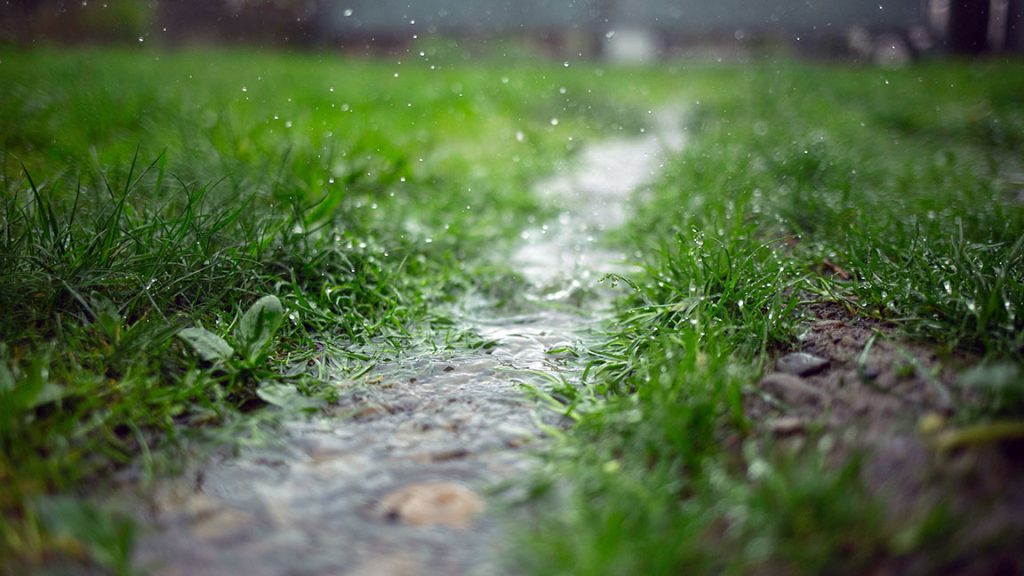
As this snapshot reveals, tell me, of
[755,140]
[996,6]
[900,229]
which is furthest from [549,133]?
[996,6]

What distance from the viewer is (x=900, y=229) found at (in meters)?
2.22

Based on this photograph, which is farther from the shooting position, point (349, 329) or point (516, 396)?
point (349, 329)

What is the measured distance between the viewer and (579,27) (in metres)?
12.0

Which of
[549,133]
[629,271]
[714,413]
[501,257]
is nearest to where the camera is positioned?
[714,413]

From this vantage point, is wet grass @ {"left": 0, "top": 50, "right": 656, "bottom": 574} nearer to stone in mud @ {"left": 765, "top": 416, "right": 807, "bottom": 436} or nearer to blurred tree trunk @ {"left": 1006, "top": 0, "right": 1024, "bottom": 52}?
stone in mud @ {"left": 765, "top": 416, "right": 807, "bottom": 436}

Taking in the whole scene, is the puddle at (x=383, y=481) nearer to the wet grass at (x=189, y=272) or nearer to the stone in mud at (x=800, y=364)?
the wet grass at (x=189, y=272)

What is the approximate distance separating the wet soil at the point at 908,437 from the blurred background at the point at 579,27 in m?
7.55

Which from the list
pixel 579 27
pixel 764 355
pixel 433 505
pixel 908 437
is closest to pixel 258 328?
pixel 433 505

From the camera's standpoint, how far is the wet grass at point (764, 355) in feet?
3.49

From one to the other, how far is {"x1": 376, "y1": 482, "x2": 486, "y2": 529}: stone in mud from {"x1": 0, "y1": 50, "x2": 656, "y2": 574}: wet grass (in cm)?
42

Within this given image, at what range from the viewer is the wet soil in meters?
1.02

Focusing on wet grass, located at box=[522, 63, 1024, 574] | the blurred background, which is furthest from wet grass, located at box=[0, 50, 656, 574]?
the blurred background

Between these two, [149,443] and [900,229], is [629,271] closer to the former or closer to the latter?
[900,229]

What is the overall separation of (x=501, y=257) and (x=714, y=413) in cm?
156
